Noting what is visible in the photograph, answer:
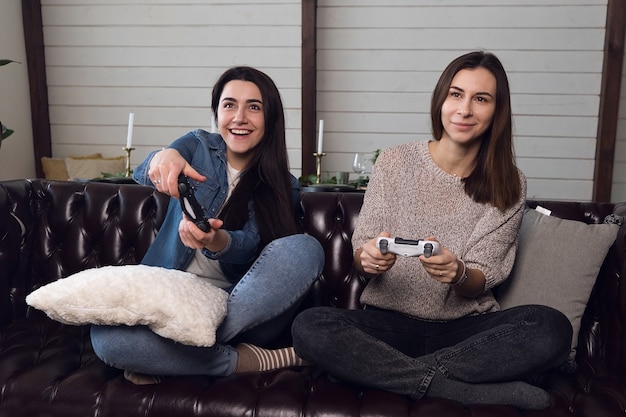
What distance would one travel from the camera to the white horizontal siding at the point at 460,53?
12.0ft

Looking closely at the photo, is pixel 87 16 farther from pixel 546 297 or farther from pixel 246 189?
pixel 546 297

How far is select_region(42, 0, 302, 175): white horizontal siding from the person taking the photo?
12.4 feet

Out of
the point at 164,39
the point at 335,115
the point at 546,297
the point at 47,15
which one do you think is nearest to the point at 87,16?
the point at 47,15

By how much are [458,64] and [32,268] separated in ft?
4.55

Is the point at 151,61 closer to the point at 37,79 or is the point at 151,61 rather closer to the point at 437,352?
the point at 37,79

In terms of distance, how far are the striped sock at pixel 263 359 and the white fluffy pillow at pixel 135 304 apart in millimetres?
149

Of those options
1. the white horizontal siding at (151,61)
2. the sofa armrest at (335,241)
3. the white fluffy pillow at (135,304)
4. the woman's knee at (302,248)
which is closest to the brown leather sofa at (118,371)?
the sofa armrest at (335,241)

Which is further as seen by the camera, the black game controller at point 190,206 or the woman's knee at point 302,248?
the woman's knee at point 302,248

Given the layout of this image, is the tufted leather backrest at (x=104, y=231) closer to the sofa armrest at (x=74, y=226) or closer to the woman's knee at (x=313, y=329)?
the sofa armrest at (x=74, y=226)

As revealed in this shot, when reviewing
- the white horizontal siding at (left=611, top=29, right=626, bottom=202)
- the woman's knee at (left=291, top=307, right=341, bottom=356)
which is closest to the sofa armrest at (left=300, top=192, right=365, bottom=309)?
the woman's knee at (left=291, top=307, right=341, bottom=356)

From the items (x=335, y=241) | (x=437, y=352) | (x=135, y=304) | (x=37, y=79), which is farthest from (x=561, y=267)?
(x=37, y=79)

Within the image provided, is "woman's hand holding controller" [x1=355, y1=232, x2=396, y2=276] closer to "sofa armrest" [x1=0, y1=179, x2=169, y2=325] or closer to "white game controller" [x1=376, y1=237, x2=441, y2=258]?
"white game controller" [x1=376, y1=237, x2=441, y2=258]

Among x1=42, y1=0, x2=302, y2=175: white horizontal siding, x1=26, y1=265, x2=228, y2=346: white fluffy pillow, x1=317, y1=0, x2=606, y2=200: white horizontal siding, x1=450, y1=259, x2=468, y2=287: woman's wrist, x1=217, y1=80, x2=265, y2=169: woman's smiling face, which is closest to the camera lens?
x1=26, y1=265, x2=228, y2=346: white fluffy pillow

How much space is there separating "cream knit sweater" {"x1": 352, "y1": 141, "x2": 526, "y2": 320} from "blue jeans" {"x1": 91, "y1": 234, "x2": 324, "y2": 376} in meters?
0.19
